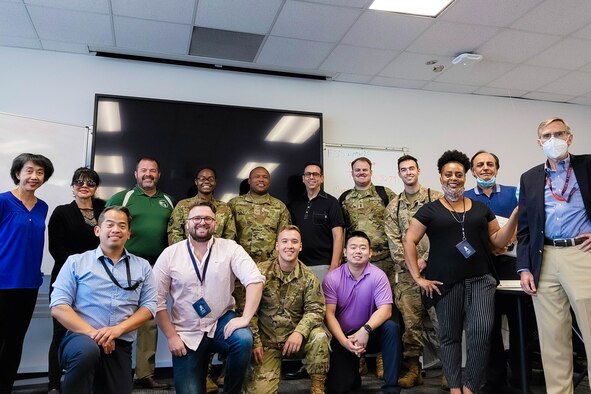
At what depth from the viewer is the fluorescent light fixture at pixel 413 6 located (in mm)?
3191

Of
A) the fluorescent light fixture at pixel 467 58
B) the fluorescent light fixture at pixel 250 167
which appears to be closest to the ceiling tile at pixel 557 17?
the fluorescent light fixture at pixel 467 58

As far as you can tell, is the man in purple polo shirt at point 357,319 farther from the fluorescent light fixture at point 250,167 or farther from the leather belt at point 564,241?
the fluorescent light fixture at point 250,167

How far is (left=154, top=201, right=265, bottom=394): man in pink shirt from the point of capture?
2.28m

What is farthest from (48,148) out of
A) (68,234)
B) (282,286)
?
(282,286)

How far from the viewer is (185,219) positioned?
3117mm

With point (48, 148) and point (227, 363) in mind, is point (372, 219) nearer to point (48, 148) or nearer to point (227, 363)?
point (227, 363)

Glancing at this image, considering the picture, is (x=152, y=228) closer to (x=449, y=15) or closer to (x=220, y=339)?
(x=220, y=339)

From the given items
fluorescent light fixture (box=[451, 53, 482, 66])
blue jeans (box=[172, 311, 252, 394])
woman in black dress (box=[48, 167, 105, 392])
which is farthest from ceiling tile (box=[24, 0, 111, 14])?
fluorescent light fixture (box=[451, 53, 482, 66])

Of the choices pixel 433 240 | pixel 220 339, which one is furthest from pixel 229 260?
pixel 433 240

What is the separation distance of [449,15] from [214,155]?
2356 millimetres

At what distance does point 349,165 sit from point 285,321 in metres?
2.31

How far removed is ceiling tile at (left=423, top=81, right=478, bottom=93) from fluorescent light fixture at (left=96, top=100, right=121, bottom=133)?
10.9ft

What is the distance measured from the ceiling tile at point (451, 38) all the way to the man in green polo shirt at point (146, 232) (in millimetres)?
2607

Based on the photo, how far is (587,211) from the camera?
210cm
